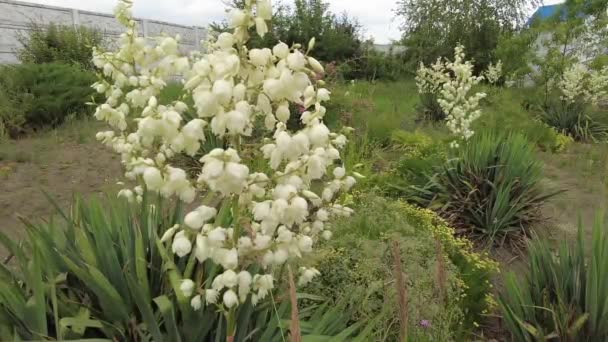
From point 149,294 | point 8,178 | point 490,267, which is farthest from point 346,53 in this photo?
point 149,294

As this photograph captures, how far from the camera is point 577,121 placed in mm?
8359

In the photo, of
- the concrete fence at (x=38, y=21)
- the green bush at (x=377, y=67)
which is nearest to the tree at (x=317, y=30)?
the green bush at (x=377, y=67)

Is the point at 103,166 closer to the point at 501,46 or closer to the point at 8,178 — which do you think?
the point at 8,178

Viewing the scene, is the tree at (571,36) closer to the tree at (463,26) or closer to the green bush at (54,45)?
the tree at (463,26)

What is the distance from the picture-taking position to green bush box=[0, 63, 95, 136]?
696 centimetres

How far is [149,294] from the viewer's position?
171 centimetres

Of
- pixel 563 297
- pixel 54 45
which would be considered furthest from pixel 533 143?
pixel 54 45

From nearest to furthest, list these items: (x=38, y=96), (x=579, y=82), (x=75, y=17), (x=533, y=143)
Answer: (x=533, y=143) → (x=38, y=96) → (x=579, y=82) → (x=75, y=17)

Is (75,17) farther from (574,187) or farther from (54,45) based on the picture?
(574,187)

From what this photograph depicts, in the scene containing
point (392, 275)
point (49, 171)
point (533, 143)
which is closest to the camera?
point (392, 275)

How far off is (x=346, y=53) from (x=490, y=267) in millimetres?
13173

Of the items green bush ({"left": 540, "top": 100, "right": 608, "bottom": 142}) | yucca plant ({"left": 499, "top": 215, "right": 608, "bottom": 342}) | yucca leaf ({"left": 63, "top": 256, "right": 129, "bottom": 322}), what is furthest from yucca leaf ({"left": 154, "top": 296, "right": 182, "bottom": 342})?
green bush ({"left": 540, "top": 100, "right": 608, "bottom": 142})

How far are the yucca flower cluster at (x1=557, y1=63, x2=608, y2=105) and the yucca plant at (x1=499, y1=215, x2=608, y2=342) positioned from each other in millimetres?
6810

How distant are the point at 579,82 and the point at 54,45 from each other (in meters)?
10.6
